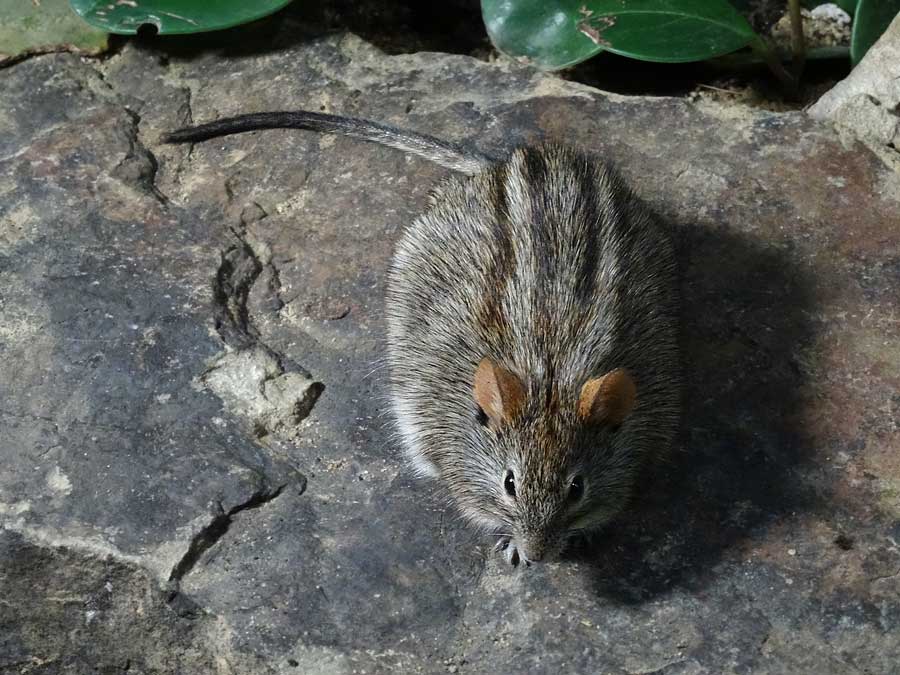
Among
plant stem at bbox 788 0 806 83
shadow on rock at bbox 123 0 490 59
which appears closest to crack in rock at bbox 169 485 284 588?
shadow on rock at bbox 123 0 490 59

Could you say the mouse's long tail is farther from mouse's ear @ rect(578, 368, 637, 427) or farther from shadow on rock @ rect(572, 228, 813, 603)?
mouse's ear @ rect(578, 368, 637, 427)

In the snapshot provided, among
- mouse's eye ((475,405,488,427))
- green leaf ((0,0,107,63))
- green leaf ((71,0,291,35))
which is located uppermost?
green leaf ((71,0,291,35))

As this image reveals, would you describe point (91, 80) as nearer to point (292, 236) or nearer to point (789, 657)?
point (292, 236)

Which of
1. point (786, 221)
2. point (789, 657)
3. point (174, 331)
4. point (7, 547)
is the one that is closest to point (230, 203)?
point (174, 331)

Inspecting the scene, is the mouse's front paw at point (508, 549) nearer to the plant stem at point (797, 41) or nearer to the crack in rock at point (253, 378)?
the crack in rock at point (253, 378)

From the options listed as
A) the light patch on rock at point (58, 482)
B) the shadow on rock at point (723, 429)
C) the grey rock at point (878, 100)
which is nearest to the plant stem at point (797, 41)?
the grey rock at point (878, 100)
